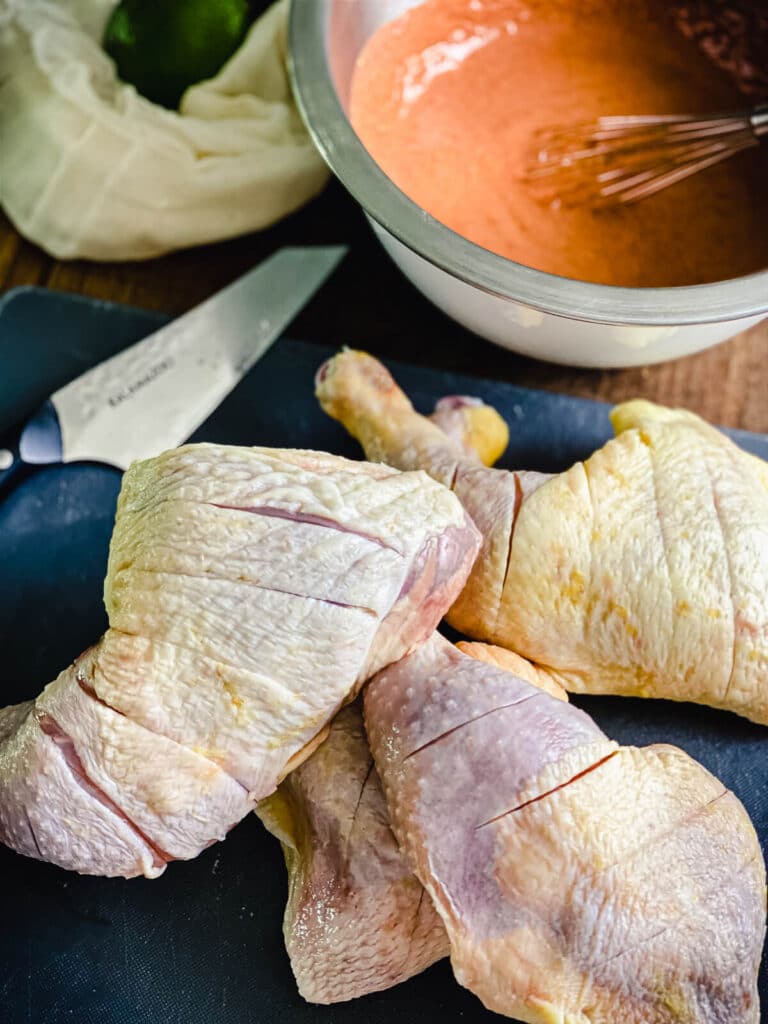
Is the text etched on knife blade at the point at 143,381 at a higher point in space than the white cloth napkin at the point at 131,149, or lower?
lower

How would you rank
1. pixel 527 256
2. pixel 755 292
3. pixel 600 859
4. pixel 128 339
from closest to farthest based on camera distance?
pixel 600 859, pixel 755 292, pixel 527 256, pixel 128 339

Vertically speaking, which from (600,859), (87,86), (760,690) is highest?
(87,86)

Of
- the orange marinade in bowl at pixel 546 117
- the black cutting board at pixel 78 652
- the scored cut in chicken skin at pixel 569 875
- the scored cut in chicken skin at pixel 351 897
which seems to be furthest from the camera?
the orange marinade in bowl at pixel 546 117

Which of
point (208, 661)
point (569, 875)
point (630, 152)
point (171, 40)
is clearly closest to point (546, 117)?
point (630, 152)

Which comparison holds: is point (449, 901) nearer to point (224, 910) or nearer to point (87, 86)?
point (224, 910)

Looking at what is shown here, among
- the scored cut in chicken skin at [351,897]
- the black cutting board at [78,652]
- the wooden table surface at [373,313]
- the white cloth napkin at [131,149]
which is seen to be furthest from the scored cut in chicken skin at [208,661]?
the white cloth napkin at [131,149]

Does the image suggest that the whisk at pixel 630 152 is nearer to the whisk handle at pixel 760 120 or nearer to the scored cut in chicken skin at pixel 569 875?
the whisk handle at pixel 760 120

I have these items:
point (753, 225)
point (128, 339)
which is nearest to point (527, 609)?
point (753, 225)

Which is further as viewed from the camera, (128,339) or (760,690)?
(128,339)
